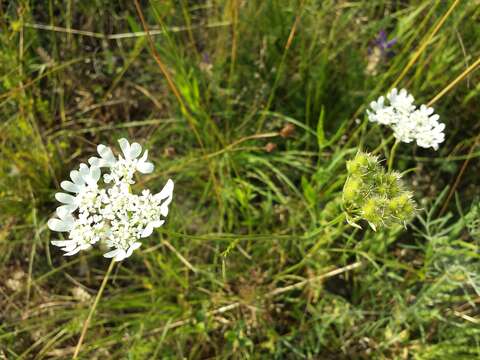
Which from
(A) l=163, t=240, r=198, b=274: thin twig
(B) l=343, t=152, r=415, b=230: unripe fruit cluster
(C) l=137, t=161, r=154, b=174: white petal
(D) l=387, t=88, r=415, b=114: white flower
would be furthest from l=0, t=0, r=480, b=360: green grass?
(C) l=137, t=161, r=154, b=174: white petal

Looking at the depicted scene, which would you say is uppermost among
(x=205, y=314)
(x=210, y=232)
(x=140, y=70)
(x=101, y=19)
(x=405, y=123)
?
(x=405, y=123)

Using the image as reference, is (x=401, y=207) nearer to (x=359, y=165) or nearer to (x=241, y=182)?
(x=359, y=165)

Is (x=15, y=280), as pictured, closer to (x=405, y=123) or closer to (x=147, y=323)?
(x=147, y=323)

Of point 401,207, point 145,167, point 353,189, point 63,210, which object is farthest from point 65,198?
point 401,207

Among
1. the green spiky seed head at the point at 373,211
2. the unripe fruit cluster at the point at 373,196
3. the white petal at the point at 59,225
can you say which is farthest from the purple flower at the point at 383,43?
the white petal at the point at 59,225

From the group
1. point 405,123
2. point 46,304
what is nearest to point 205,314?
point 46,304

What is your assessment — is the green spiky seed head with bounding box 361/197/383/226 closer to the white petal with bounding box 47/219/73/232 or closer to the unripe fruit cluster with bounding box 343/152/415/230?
the unripe fruit cluster with bounding box 343/152/415/230

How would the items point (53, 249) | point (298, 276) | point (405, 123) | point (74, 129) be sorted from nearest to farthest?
point (405, 123)
point (298, 276)
point (53, 249)
point (74, 129)

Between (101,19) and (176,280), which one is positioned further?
(101,19)
